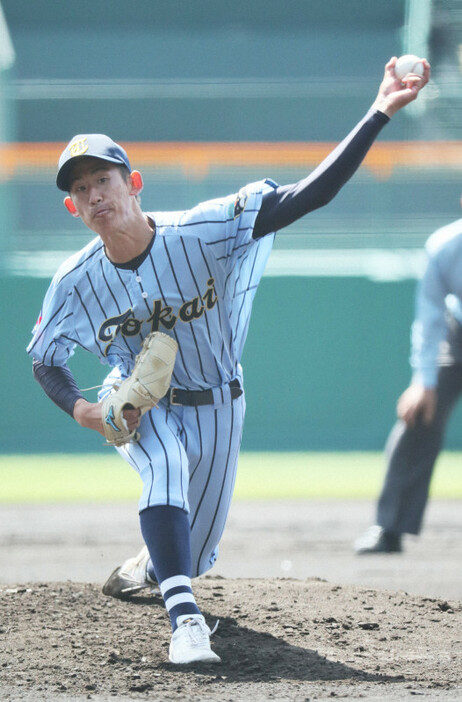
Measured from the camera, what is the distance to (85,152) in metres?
3.46

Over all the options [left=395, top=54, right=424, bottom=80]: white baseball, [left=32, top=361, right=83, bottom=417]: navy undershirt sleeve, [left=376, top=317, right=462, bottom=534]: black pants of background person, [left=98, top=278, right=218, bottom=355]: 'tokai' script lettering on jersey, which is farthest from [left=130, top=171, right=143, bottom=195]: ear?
[left=376, top=317, right=462, bottom=534]: black pants of background person

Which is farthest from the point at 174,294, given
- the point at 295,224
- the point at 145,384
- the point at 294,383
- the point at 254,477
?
the point at 295,224

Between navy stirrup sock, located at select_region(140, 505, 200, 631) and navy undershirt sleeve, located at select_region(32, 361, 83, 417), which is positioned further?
navy undershirt sleeve, located at select_region(32, 361, 83, 417)

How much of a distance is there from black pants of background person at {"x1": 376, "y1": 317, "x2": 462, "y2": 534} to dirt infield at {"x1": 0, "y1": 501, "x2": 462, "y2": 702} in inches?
10.3

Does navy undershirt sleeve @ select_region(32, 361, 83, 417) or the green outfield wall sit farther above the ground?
the green outfield wall

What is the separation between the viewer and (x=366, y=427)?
996cm

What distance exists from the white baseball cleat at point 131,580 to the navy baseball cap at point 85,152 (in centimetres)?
157

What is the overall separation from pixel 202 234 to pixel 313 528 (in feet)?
11.0

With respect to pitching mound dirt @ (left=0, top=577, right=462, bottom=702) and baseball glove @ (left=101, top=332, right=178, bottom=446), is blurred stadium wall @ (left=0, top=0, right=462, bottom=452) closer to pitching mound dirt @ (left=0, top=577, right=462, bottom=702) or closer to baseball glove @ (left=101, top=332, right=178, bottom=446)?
pitching mound dirt @ (left=0, top=577, right=462, bottom=702)

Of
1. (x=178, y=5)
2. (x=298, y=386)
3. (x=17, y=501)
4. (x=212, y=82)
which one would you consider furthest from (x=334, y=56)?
(x=17, y=501)

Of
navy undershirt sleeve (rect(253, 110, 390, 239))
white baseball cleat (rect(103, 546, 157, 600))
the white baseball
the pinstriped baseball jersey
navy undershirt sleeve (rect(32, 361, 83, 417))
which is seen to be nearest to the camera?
navy undershirt sleeve (rect(253, 110, 390, 239))

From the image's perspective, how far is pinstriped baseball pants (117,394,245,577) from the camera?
345 cm

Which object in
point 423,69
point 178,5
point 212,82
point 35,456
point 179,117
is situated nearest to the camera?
point 423,69

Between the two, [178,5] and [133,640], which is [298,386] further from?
[178,5]
